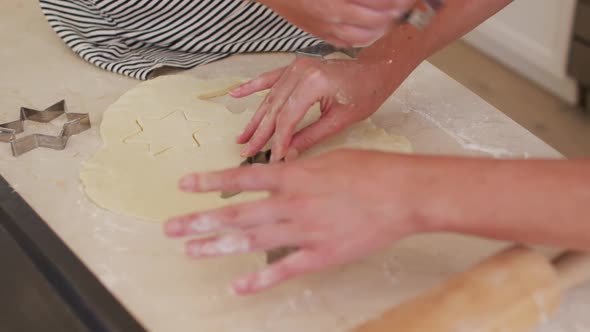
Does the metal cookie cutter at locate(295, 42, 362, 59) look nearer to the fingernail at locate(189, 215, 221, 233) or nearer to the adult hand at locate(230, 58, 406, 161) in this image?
the adult hand at locate(230, 58, 406, 161)

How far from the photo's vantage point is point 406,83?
122 cm

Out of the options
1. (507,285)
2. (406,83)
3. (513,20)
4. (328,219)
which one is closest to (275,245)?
(328,219)

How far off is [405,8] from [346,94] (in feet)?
0.71

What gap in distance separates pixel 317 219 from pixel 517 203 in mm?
201

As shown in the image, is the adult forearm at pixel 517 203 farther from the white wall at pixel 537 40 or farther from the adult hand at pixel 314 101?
the white wall at pixel 537 40

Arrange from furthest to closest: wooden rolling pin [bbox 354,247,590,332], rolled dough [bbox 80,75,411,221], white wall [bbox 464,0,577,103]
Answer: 1. white wall [bbox 464,0,577,103]
2. rolled dough [bbox 80,75,411,221]
3. wooden rolling pin [bbox 354,247,590,332]

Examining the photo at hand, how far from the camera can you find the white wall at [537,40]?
2.13 metres

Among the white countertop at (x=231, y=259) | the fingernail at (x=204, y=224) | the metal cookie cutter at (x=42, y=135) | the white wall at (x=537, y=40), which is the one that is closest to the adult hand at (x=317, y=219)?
the fingernail at (x=204, y=224)

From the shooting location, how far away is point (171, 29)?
1315 millimetres

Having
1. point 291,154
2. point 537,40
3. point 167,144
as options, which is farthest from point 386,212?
point 537,40

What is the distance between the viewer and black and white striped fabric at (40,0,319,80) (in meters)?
1.30

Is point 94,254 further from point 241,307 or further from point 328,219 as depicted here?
point 328,219

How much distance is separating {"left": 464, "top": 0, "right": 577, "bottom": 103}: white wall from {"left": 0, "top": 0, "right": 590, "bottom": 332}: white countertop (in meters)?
1.05

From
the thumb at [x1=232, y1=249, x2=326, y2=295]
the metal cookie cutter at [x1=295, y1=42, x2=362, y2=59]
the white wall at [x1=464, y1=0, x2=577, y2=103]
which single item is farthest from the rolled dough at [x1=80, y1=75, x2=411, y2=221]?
the white wall at [x1=464, y1=0, x2=577, y2=103]
